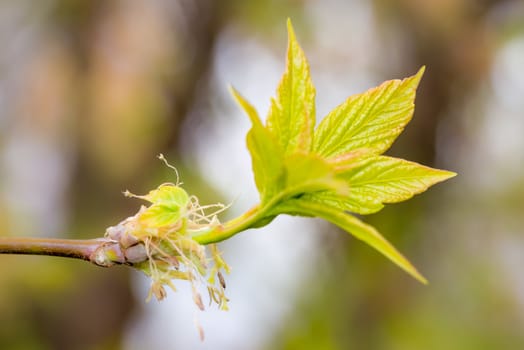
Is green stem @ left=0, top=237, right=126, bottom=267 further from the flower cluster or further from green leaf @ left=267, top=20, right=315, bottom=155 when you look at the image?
green leaf @ left=267, top=20, right=315, bottom=155

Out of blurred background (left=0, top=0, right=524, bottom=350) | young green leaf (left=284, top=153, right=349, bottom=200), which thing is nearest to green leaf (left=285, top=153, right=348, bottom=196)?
young green leaf (left=284, top=153, right=349, bottom=200)

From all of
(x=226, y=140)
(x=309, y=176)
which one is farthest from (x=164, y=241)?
(x=226, y=140)

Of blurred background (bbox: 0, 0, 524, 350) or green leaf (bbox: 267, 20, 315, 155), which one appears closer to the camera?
green leaf (bbox: 267, 20, 315, 155)

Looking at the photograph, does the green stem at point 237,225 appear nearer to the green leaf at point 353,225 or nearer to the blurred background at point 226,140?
the green leaf at point 353,225

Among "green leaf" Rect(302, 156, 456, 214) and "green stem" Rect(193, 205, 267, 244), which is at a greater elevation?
"green stem" Rect(193, 205, 267, 244)

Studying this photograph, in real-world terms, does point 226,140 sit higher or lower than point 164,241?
higher

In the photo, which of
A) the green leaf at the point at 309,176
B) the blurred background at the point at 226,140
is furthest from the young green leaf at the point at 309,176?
the blurred background at the point at 226,140

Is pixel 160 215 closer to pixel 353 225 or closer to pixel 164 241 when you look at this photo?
pixel 164 241

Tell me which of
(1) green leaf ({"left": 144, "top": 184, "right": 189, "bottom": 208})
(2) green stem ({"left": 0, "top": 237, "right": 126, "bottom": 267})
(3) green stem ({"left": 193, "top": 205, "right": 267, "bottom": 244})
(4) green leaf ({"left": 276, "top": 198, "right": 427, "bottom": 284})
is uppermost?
(1) green leaf ({"left": 144, "top": 184, "right": 189, "bottom": 208})
